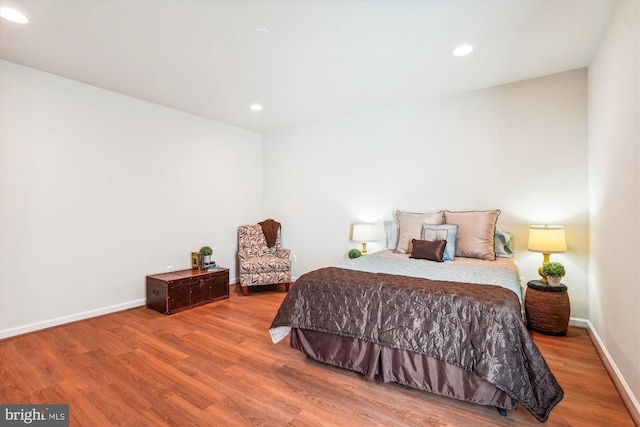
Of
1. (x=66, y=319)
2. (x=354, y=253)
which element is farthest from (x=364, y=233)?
(x=66, y=319)

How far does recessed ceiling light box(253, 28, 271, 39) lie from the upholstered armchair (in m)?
2.93

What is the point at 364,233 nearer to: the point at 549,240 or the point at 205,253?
the point at 549,240

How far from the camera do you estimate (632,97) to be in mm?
1900

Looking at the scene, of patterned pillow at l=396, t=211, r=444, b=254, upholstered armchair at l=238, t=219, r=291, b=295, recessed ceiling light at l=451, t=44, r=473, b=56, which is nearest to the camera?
recessed ceiling light at l=451, t=44, r=473, b=56

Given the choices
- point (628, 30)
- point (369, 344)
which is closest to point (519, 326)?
point (369, 344)

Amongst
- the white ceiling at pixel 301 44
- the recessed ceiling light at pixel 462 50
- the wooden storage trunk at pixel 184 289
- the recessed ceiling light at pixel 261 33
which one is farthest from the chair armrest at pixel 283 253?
the recessed ceiling light at pixel 462 50

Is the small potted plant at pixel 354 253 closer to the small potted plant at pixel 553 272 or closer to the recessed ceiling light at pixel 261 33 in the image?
the small potted plant at pixel 553 272

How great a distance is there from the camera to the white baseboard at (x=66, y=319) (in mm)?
2924

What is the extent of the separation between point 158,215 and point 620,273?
15.3ft

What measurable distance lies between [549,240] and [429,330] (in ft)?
6.04

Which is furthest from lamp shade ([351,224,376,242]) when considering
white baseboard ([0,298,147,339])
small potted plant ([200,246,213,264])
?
white baseboard ([0,298,147,339])

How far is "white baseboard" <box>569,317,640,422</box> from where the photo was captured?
1754mm

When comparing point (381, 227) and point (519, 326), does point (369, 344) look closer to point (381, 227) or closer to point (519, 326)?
point (519, 326)

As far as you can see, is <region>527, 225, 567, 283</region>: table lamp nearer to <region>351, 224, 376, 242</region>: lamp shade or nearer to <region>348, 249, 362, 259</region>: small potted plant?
<region>351, 224, 376, 242</region>: lamp shade
